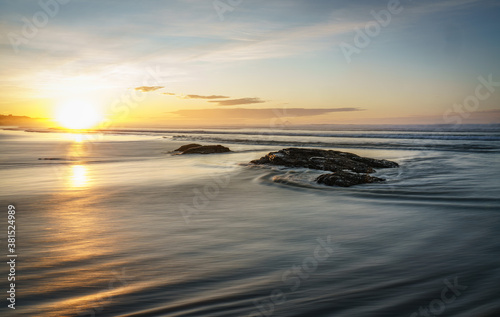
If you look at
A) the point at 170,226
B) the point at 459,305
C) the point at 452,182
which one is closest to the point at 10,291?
the point at 170,226

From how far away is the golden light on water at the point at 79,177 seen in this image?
1128cm

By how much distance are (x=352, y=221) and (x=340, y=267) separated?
2.38 m

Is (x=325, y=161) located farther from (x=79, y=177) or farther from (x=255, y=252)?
(x=255, y=252)

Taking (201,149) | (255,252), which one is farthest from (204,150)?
(255,252)

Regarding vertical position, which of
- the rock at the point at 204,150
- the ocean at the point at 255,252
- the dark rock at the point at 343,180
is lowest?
the ocean at the point at 255,252

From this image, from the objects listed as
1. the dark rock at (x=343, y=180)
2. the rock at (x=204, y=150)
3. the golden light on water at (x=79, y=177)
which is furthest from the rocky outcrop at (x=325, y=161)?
the rock at (x=204, y=150)

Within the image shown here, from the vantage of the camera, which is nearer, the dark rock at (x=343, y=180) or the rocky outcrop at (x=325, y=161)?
the dark rock at (x=343, y=180)

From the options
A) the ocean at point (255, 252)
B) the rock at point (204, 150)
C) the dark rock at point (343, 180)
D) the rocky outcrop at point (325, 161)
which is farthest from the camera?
the rock at point (204, 150)

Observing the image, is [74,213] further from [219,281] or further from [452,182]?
[452,182]

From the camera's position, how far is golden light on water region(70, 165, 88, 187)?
11.3 meters

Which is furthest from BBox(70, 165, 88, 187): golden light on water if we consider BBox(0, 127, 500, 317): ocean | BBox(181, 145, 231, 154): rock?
BBox(181, 145, 231, 154): rock

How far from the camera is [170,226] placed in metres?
6.48

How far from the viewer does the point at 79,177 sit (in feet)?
41.7

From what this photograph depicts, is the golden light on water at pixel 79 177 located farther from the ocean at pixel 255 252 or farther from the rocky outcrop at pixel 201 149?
the rocky outcrop at pixel 201 149
